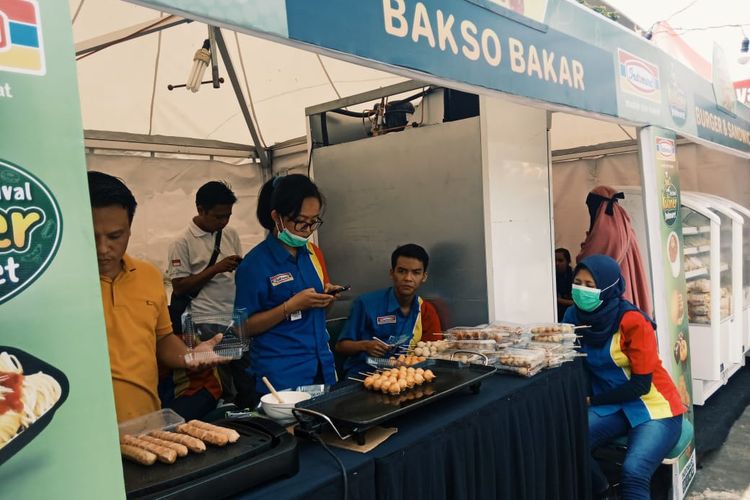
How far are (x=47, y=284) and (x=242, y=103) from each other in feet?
14.3

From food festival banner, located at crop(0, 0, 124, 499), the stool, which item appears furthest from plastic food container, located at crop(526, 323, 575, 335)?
food festival banner, located at crop(0, 0, 124, 499)

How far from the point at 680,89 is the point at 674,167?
25.3 inches

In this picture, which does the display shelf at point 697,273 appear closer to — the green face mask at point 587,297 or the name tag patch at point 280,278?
the green face mask at point 587,297

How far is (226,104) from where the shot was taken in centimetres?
495

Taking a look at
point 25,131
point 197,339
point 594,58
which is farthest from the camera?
point 594,58

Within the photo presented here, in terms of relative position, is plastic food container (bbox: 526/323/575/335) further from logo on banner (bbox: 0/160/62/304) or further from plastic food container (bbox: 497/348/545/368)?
logo on banner (bbox: 0/160/62/304)

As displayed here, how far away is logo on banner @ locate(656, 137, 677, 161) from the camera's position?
343cm

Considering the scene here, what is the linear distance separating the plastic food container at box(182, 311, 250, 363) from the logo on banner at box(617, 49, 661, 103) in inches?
101

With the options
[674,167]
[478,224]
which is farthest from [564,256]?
[478,224]

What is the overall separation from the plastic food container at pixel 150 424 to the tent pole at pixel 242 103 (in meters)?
2.99

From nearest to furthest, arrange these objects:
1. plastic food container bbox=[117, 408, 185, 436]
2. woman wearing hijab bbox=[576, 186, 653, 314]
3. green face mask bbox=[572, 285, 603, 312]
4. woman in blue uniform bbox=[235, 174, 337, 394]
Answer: plastic food container bbox=[117, 408, 185, 436]
woman in blue uniform bbox=[235, 174, 337, 394]
green face mask bbox=[572, 285, 603, 312]
woman wearing hijab bbox=[576, 186, 653, 314]

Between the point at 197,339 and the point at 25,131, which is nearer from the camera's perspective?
the point at 25,131

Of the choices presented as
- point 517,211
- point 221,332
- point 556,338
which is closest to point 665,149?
point 517,211

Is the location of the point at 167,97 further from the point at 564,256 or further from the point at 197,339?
the point at 564,256
